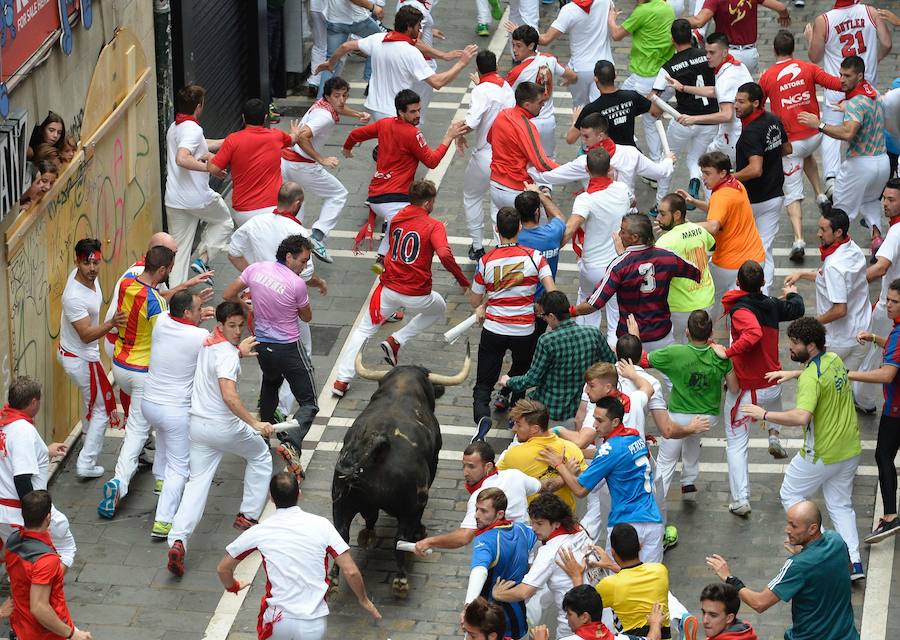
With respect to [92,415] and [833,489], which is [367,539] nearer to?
[92,415]

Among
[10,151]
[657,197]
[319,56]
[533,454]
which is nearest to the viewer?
[533,454]

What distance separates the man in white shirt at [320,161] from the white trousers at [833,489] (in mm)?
6316

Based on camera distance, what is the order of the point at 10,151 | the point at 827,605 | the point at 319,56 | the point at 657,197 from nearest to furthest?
the point at 827,605 → the point at 10,151 → the point at 657,197 → the point at 319,56

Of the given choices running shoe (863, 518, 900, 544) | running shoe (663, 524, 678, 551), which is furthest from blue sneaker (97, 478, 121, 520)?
running shoe (863, 518, 900, 544)

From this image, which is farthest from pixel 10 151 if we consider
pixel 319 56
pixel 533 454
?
pixel 319 56

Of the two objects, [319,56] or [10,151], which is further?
[319,56]

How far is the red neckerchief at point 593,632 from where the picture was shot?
9156 millimetres

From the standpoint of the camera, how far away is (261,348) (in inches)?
527

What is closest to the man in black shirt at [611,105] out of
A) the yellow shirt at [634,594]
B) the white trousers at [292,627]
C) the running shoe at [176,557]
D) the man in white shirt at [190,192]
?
the man in white shirt at [190,192]

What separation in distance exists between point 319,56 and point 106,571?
1041 cm

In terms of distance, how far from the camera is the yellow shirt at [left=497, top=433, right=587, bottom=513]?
11.3 metres

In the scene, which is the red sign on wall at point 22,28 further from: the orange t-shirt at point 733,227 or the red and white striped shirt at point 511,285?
the orange t-shirt at point 733,227

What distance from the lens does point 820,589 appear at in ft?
32.5

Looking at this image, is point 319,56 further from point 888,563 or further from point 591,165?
point 888,563
